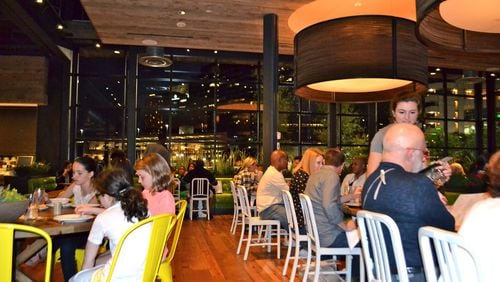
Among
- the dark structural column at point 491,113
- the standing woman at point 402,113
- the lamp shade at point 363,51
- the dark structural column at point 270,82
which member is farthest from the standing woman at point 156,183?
the dark structural column at point 491,113

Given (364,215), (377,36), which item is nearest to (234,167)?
(377,36)

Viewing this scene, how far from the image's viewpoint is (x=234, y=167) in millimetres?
10789

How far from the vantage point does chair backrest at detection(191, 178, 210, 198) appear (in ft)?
28.9

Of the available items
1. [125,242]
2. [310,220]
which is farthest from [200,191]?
[125,242]

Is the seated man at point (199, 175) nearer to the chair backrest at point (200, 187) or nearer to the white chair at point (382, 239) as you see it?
the chair backrest at point (200, 187)

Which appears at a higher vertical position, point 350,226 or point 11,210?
point 11,210

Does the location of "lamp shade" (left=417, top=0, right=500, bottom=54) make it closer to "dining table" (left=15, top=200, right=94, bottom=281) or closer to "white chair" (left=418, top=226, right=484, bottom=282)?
"white chair" (left=418, top=226, right=484, bottom=282)

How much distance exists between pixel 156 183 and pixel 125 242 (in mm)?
973

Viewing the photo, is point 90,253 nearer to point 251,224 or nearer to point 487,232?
point 487,232

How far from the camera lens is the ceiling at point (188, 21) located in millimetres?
6406

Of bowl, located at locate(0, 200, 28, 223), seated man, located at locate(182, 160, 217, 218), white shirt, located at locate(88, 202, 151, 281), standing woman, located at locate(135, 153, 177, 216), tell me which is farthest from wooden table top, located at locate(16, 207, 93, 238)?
seated man, located at locate(182, 160, 217, 218)

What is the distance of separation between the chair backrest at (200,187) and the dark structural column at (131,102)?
3089 mm

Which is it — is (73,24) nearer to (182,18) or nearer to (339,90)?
(182,18)

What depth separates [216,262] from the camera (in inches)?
202
